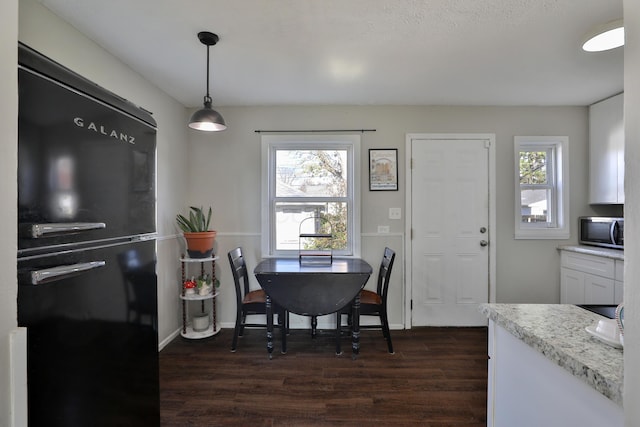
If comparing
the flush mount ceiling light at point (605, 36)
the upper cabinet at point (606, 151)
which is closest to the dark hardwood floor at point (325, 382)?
the upper cabinet at point (606, 151)

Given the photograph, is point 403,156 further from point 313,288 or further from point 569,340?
point 569,340

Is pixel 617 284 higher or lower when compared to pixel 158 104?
lower

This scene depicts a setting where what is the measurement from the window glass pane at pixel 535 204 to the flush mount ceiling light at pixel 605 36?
5.58ft

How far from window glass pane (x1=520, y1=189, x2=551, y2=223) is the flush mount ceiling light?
5.58 feet

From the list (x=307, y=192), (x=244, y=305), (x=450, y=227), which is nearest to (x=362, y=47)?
(x=307, y=192)

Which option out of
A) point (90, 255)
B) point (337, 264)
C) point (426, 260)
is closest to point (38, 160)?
point (90, 255)

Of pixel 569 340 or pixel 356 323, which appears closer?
pixel 569 340

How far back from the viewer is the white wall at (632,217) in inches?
17.3

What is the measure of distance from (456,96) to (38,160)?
3.08m

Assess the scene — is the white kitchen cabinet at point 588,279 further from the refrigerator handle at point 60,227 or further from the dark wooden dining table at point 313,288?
the refrigerator handle at point 60,227

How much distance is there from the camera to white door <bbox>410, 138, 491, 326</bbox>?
3.07m

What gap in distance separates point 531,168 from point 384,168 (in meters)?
1.58

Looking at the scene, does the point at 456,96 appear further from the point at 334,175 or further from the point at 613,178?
the point at 613,178

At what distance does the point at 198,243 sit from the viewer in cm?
270
